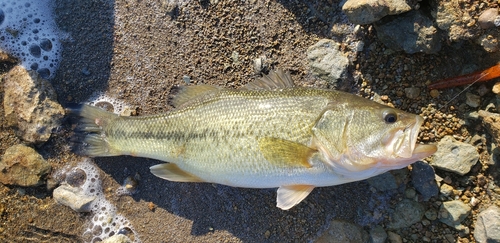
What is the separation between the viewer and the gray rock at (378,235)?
3357mm

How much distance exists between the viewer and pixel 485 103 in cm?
319

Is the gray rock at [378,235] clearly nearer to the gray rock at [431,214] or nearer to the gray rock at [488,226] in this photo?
the gray rock at [431,214]

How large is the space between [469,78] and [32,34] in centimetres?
450

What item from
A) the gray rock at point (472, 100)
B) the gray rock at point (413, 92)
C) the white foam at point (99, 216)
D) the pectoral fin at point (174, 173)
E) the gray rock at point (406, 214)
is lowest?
the white foam at point (99, 216)

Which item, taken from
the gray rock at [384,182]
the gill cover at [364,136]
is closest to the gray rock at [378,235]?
the gray rock at [384,182]

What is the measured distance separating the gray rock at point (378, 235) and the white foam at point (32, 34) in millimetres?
3728

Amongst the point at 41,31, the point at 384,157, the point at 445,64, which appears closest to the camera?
the point at 384,157

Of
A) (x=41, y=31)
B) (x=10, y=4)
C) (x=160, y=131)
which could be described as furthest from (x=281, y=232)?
(x=10, y=4)

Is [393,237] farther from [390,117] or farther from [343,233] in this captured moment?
[390,117]

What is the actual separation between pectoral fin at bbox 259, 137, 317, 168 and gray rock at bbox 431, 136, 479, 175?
1270mm

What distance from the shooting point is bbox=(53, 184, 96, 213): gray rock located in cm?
379

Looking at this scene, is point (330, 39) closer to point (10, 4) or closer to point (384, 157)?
point (384, 157)

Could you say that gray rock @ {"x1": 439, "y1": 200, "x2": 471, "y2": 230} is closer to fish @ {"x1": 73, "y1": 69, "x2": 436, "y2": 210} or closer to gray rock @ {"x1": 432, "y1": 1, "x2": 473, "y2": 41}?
fish @ {"x1": 73, "y1": 69, "x2": 436, "y2": 210}

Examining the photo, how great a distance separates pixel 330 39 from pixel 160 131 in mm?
1858
